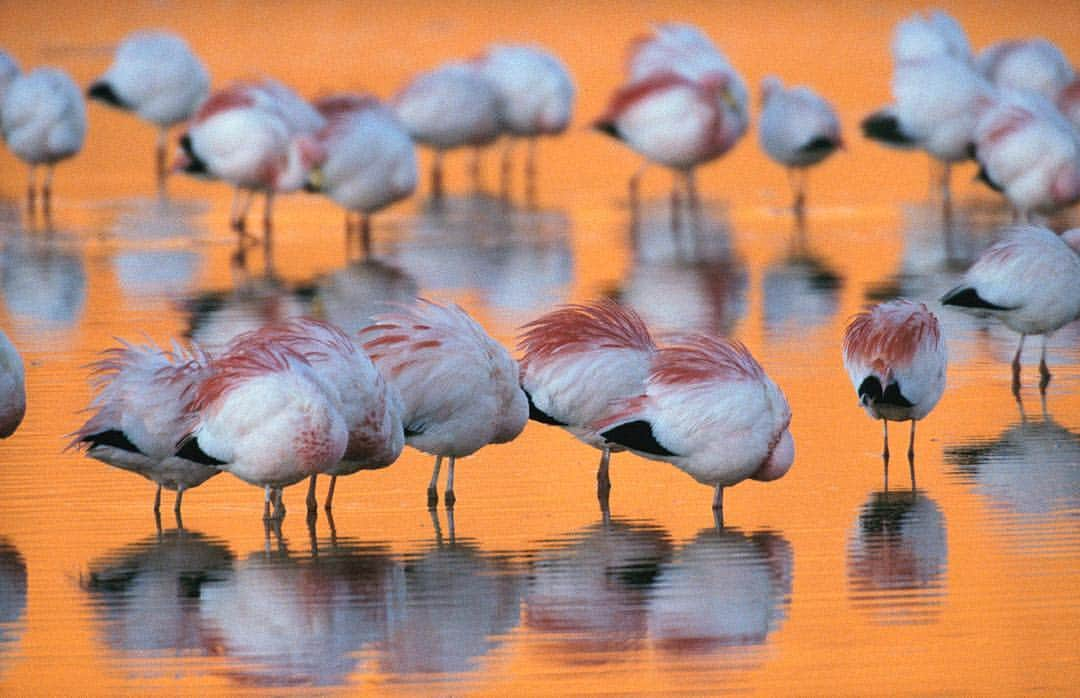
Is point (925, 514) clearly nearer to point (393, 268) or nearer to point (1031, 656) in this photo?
point (1031, 656)

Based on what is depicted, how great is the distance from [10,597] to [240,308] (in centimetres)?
594

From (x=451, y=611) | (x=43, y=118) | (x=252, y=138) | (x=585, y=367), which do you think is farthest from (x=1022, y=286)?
(x=43, y=118)

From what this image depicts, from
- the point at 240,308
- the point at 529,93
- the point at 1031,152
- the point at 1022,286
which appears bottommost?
the point at 1022,286

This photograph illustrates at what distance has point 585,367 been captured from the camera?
793 cm

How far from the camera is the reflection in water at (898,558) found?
648cm

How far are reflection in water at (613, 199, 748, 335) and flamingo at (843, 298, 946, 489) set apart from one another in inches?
119

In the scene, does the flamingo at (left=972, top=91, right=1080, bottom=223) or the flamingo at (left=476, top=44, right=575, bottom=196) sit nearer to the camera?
the flamingo at (left=972, top=91, right=1080, bottom=223)

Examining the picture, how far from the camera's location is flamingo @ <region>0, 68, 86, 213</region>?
58.6 feet

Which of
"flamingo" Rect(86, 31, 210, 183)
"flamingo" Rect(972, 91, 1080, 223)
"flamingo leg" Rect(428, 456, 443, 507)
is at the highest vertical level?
"flamingo" Rect(86, 31, 210, 183)

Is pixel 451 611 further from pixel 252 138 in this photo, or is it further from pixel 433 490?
pixel 252 138

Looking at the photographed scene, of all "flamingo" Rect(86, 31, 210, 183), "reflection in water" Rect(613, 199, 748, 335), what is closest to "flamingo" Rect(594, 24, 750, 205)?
"reflection in water" Rect(613, 199, 748, 335)

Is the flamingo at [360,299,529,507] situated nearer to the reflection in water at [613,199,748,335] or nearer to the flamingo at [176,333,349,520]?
the flamingo at [176,333,349,520]

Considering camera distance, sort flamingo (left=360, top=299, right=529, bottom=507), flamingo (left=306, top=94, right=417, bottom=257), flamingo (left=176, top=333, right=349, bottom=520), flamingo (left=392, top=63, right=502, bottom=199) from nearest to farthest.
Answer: flamingo (left=176, top=333, right=349, bottom=520) → flamingo (left=360, top=299, right=529, bottom=507) → flamingo (left=306, top=94, right=417, bottom=257) → flamingo (left=392, top=63, right=502, bottom=199)

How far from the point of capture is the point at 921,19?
60.5ft
